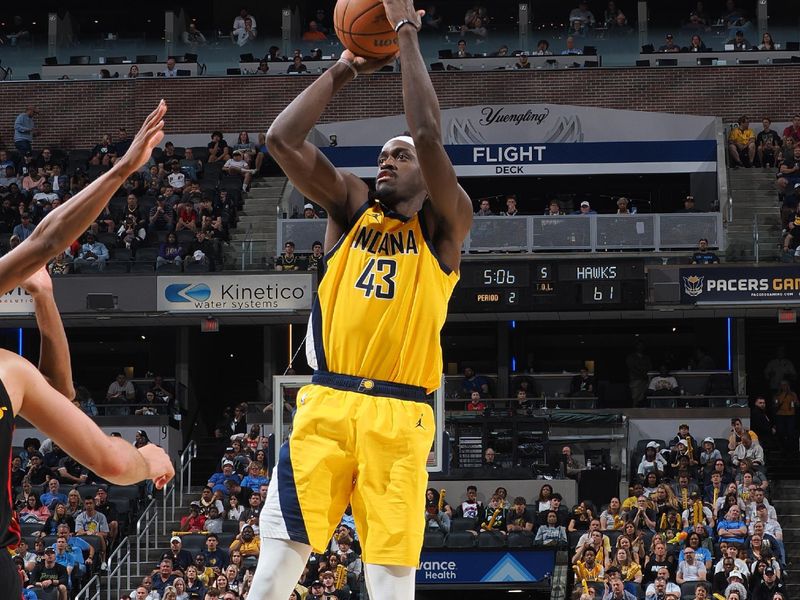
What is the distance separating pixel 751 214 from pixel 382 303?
23301 mm

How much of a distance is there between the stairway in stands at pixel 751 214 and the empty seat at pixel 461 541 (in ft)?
26.6

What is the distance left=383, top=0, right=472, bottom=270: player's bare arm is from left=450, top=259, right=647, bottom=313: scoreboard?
1799 cm

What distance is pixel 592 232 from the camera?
2588cm

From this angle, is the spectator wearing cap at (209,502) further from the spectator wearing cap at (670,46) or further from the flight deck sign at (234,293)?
the spectator wearing cap at (670,46)

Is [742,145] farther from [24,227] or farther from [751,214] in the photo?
[24,227]

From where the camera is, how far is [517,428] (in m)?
23.9

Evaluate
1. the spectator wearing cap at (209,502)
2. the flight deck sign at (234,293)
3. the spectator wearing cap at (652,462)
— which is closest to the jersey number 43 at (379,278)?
the spectator wearing cap at (209,502)

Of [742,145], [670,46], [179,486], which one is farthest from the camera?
[670,46]

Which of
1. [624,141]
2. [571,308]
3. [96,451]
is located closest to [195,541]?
[571,308]

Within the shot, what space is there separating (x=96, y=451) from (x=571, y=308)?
66.7ft

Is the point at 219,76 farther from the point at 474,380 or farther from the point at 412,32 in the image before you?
the point at 412,32

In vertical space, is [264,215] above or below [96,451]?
above

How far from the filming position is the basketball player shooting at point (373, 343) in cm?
573

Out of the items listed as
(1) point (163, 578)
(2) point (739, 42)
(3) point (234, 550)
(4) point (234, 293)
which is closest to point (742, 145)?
(2) point (739, 42)
